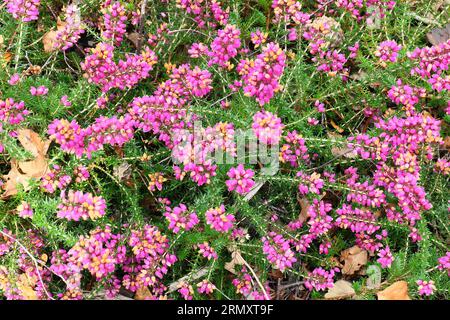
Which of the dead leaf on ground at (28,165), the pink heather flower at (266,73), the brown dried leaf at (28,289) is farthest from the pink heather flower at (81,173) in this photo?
the pink heather flower at (266,73)

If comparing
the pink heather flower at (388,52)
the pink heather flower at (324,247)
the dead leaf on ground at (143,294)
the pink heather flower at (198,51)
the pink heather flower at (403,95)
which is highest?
the pink heather flower at (388,52)

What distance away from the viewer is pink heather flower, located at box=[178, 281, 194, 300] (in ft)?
12.6

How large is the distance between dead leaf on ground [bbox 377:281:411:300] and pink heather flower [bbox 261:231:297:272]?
0.76m

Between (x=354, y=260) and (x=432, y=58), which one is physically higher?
(x=432, y=58)

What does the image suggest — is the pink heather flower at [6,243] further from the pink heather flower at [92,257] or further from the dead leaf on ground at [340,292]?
the dead leaf on ground at [340,292]

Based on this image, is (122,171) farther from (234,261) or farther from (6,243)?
(234,261)

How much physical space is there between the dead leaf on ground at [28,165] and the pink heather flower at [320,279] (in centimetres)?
244

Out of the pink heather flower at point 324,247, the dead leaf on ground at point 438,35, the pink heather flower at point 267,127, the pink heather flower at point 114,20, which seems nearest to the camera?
the pink heather flower at point 267,127

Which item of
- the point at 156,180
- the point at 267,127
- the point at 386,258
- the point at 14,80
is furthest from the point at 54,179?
the point at 386,258

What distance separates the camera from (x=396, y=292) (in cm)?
383

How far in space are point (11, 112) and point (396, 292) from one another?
11.2 feet

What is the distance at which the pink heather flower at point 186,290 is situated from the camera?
3.83m

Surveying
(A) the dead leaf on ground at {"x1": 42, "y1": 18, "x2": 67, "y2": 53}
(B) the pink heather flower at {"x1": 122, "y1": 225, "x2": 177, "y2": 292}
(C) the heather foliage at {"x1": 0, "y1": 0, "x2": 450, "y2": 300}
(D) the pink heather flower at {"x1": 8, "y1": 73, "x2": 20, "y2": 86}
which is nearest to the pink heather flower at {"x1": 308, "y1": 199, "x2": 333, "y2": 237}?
(C) the heather foliage at {"x1": 0, "y1": 0, "x2": 450, "y2": 300}

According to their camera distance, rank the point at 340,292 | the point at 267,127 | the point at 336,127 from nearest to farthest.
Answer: the point at 267,127 < the point at 340,292 < the point at 336,127
